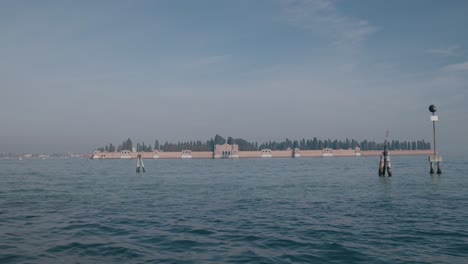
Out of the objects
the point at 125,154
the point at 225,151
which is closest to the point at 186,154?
the point at 225,151

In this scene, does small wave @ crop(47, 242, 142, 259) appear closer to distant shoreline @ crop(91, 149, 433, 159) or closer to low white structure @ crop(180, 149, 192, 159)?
distant shoreline @ crop(91, 149, 433, 159)

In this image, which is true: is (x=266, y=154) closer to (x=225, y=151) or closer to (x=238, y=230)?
(x=225, y=151)

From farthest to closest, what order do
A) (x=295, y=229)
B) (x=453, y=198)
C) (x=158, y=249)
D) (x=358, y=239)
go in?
(x=453, y=198), (x=295, y=229), (x=358, y=239), (x=158, y=249)

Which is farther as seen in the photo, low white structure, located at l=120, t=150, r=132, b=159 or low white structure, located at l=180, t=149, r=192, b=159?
low white structure, located at l=120, t=150, r=132, b=159

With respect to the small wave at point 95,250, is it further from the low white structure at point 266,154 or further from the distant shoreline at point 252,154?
the low white structure at point 266,154

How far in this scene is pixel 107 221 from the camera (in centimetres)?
1225

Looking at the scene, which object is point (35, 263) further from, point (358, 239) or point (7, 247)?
point (358, 239)

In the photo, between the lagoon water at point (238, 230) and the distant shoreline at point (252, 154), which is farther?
the distant shoreline at point (252, 154)

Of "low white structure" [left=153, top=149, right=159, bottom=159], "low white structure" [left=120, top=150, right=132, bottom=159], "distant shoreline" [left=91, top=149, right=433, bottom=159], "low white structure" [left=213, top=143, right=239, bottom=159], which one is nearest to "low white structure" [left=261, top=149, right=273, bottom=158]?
"distant shoreline" [left=91, top=149, right=433, bottom=159]

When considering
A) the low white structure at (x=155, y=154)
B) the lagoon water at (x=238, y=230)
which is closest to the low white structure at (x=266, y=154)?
the low white structure at (x=155, y=154)

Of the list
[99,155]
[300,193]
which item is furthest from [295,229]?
[99,155]

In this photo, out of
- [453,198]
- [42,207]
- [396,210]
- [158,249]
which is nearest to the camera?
[158,249]

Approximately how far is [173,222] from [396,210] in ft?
25.0

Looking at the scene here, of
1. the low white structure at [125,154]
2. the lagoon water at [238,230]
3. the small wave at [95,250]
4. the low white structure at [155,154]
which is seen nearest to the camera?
the lagoon water at [238,230]
